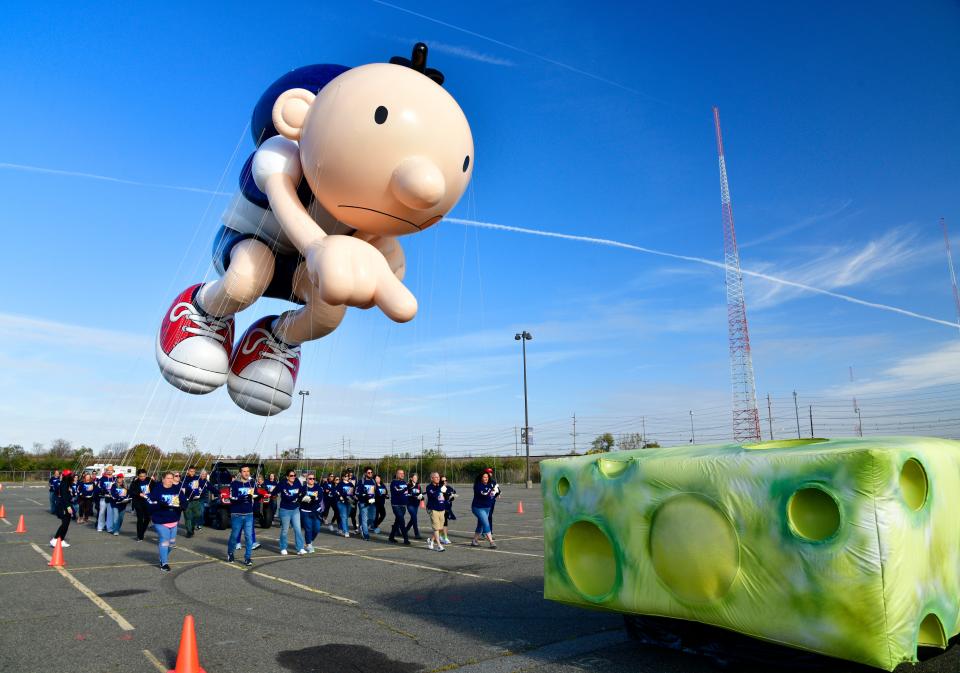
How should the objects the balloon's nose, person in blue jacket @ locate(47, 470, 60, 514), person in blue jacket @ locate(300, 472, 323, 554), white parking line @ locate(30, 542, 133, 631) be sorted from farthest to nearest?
person in blue jacket @ locate(47, 470, 60, 514) → person in blue jacket @ locate(300, 472, 323, 554) → the balloon's nose → white parking line @ locate(30, 542, 133, 631)

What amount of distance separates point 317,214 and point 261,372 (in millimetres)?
2643

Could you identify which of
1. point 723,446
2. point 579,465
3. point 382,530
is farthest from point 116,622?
point 382,530

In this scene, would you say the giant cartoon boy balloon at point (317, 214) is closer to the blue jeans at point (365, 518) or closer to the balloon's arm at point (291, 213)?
the balloon's arm at point (291, 213)

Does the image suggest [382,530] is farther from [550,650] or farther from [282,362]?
[550,650]

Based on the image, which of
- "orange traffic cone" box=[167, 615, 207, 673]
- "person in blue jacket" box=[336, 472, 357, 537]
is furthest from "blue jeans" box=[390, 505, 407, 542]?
"orange traffic cone" box=[167, 615, 207, 673]

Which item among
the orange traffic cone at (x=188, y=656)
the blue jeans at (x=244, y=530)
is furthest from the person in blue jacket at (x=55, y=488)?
the orange traffic cone at (x=188, y=656)

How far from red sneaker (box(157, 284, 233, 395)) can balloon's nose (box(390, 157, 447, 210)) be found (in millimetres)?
3901

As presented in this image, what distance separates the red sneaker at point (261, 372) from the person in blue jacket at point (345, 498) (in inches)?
199

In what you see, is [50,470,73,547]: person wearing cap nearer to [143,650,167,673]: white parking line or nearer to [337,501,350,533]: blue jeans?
[337,501,350,533]: blue jeans

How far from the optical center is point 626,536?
525 centimetres

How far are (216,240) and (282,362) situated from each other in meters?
2.10

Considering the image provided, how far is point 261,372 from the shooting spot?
977 centimetres

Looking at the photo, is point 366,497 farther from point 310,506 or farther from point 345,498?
point 310,506

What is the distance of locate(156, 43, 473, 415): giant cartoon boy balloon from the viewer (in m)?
7.39
